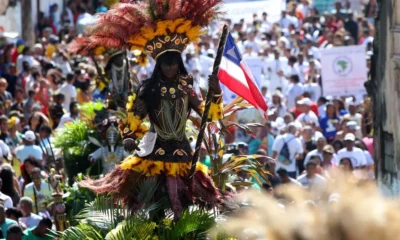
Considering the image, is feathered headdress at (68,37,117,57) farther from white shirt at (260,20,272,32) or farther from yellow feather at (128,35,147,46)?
white shirt at (260,20,272,32)

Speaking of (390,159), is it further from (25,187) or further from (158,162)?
(158,162)

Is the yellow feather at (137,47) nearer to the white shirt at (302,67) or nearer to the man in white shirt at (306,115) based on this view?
the man in white shirt at (306,115)

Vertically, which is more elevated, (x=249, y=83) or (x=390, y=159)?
(x=249, y=83)

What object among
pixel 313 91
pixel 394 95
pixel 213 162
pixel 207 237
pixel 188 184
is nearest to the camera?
pixel 207 237

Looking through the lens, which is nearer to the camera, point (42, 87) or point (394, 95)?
point (394, 95)

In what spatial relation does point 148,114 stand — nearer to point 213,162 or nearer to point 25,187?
point 213,162

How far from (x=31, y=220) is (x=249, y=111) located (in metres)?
7.34

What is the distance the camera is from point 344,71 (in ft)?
74.5

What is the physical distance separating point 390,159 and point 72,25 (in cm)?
1775

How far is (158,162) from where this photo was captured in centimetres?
957

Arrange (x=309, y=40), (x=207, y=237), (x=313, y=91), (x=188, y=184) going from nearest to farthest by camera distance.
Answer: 1. (x=207, y=237)
2. (x=188, y=184)
3. (x=313, y=91)
4. (x=309, y=40)

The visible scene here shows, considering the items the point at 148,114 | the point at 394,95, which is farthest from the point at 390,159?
the point at 148,114

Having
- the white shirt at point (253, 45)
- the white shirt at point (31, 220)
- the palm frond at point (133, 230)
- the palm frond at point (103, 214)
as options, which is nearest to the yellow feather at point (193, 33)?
the palm frond at point (103, 214)

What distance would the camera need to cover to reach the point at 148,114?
988 centimetres
